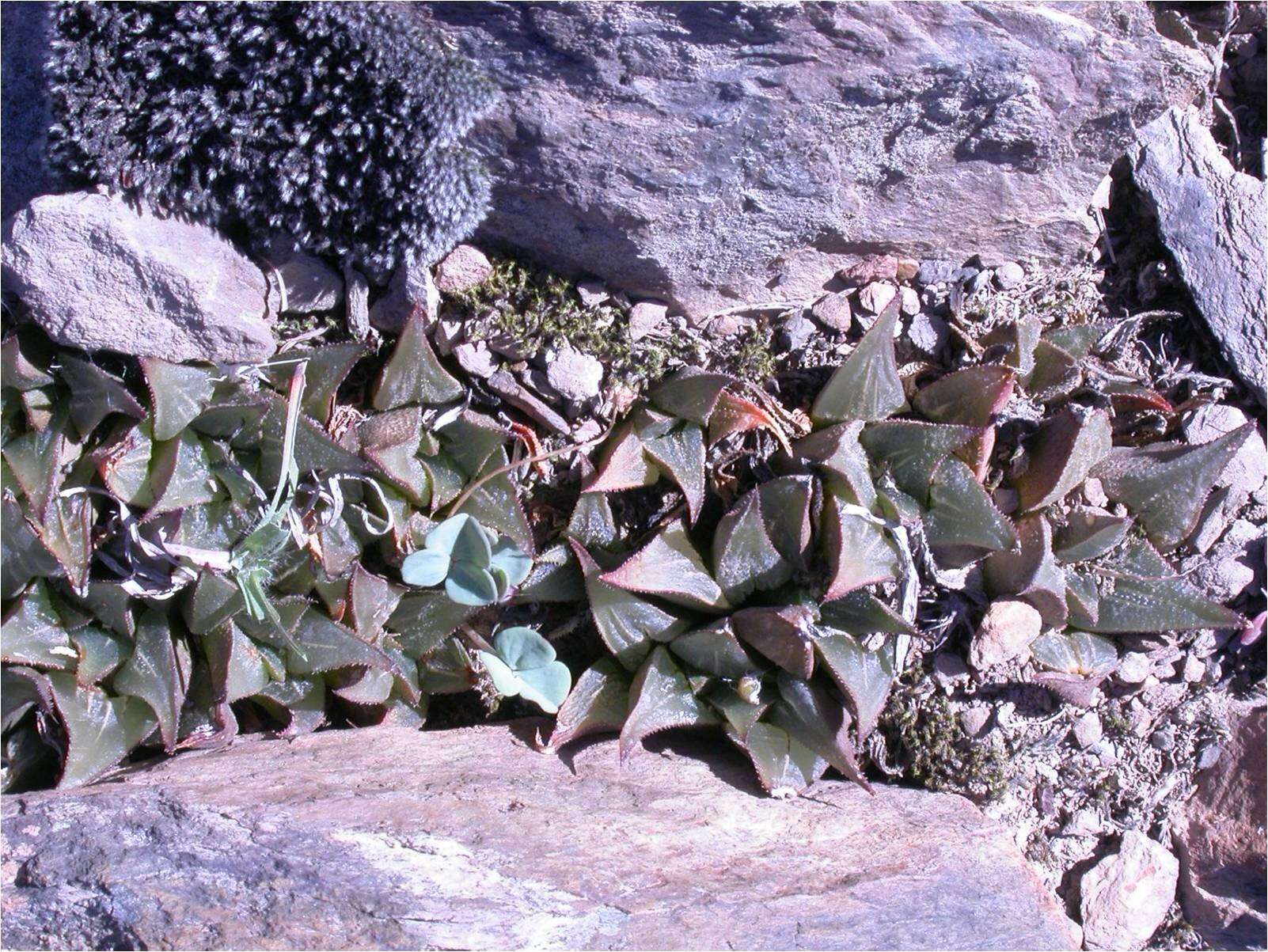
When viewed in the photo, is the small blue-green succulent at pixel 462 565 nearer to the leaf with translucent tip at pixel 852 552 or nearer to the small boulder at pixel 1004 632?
the leaf with translucent tip at pixel 852 552

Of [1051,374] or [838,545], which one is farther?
[1051,374]

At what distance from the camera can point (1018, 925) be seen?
243 centimetres

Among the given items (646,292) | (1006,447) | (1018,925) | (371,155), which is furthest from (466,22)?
(1018,925)

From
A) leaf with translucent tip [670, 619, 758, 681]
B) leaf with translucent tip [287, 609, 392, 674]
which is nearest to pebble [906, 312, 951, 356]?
leaf with translucent tip [670, 619, 758, 681]

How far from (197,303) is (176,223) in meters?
0.21

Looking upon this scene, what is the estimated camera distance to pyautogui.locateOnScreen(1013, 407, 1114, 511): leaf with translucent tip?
2629mm

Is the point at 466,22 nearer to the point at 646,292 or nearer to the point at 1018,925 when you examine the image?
the point at 646,292

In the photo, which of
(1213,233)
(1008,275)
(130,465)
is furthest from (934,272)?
(130,465)

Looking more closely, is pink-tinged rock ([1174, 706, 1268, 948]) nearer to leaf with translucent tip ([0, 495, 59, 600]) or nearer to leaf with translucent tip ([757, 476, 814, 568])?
leaf with translucent tip ([757, 476, 814, 568])

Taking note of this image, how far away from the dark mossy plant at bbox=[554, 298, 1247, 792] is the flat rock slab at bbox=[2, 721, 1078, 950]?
6.4 inches

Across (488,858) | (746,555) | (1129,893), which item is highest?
(746,555)

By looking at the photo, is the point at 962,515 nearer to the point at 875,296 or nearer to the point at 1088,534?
the point at 1088,534

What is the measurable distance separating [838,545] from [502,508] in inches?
33.8

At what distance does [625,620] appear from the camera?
262 centimetres
